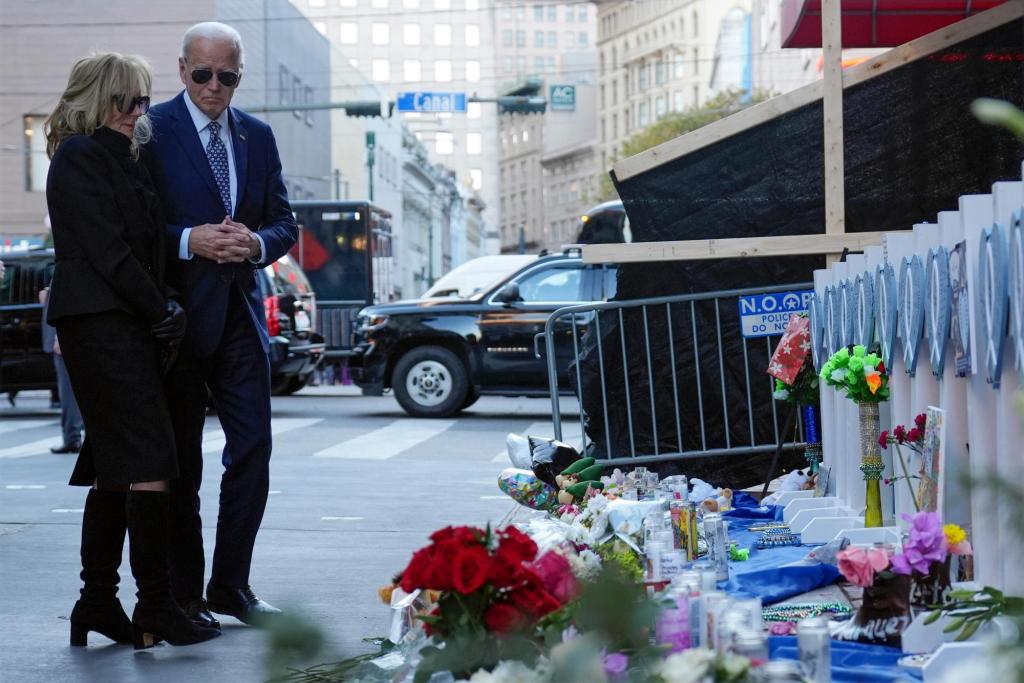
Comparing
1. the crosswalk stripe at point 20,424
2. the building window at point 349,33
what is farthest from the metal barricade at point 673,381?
the building window at point 349,33

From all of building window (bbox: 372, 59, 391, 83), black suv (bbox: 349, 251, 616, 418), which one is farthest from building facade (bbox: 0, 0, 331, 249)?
building window (bbox: 372, 59, 391, 83)

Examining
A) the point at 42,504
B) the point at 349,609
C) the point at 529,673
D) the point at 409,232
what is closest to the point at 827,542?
the point at 349,609

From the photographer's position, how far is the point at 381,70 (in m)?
134

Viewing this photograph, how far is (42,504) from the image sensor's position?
28.8 ft

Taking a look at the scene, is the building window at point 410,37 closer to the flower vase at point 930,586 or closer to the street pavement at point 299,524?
the street pavement at point 299,524

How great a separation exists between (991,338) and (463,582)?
1865 mm

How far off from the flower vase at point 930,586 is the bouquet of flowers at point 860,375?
1.38 metres

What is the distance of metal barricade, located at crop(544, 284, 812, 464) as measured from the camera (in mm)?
7930

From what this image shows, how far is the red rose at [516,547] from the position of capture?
263 centimetres

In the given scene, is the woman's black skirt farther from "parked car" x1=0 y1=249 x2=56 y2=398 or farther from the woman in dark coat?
"parked car" x1=0 y1=249 x2=56 y2=398

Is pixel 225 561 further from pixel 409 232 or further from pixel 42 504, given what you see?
pixel 409 232

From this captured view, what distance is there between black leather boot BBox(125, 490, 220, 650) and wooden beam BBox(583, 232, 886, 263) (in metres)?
3.33

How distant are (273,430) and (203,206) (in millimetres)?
10146

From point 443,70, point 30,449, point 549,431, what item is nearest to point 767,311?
point 549,431
